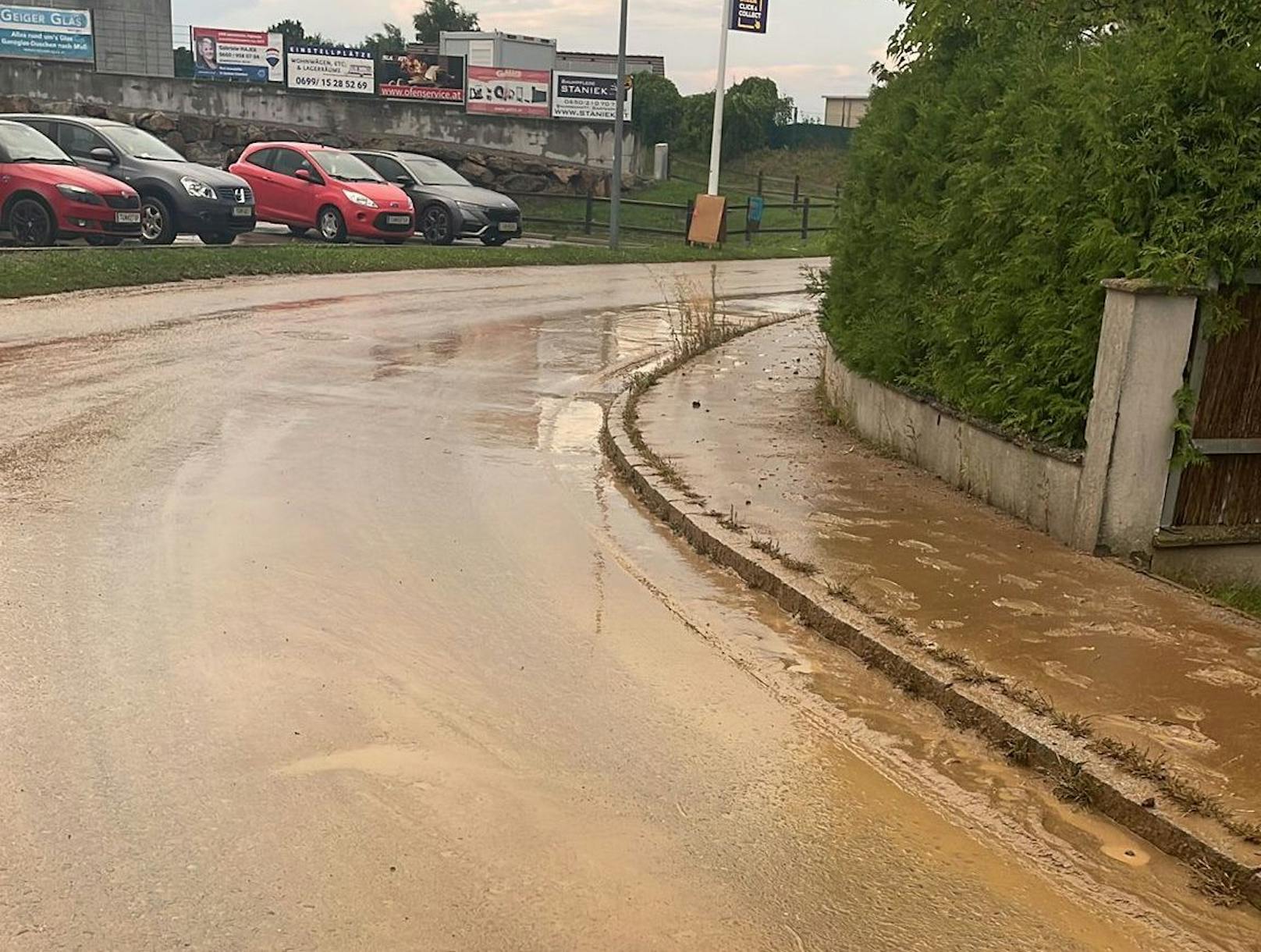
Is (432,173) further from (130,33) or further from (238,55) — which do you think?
(130,33)

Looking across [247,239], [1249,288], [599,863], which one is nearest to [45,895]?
[599,863]

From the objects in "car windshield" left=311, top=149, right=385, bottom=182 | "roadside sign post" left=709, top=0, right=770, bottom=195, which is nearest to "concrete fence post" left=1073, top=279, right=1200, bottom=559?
"car windshield" left=311, top=149, right=385, bottom=182

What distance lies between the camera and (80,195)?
1888 centimetres

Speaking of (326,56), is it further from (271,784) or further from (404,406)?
(271,784)

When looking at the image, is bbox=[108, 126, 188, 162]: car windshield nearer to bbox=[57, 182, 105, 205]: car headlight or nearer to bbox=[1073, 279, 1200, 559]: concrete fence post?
bbox=[57, 182, 105, 205]: car headlight

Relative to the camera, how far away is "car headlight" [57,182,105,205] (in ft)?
61.5

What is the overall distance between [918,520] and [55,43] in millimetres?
46044

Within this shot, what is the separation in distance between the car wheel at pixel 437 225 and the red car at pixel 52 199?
315 inches

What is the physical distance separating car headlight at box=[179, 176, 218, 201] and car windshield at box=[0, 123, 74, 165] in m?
1.79

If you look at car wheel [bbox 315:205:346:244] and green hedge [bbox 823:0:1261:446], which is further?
car wheel [bbox 315:205:346:244]

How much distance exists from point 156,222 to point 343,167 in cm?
509

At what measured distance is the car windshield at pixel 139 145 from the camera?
69.1 feet

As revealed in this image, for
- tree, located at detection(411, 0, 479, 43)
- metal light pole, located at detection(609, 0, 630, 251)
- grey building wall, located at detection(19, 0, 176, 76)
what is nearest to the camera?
metal light pole, located at detection(609, 0, 630, 251)

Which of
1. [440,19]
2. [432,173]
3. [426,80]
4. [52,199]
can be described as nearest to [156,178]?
[52,199]
